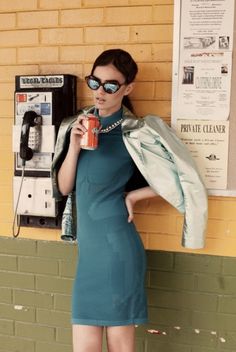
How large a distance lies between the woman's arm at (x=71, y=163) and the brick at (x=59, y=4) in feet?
2.58

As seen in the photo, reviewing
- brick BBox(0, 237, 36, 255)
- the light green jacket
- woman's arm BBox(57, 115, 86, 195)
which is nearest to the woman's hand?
the light green jacket

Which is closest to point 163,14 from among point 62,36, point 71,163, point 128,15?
point 128,15

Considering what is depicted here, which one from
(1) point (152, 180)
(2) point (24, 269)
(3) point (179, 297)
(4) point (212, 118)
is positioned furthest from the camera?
(2) point (24, 269)

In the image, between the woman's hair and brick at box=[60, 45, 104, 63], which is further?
brick at box=[60, 45, 104, 63]

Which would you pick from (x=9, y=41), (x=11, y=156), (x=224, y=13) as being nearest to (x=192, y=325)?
(x=11, y=156)

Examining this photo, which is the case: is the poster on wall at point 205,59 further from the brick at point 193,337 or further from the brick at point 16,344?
the brick at point 16,344

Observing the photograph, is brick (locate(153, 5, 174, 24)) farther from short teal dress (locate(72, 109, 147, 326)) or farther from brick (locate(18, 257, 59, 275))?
brick (locate(18, 257, 59, 275))

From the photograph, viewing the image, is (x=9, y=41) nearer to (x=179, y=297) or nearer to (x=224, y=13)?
(x=224, y=13)

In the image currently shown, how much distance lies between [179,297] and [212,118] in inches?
38.5

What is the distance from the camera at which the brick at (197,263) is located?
98.1 inches

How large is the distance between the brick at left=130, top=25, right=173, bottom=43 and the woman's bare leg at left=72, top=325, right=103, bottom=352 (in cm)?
145

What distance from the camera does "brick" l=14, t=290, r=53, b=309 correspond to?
2742 millimetres

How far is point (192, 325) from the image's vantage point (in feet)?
8.41

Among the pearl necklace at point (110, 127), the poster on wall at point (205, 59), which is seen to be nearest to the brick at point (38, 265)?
the pearl necklace at point (110, 127)
